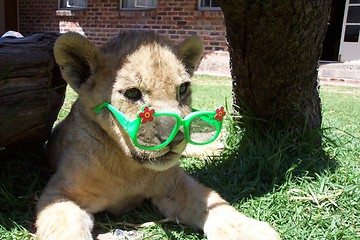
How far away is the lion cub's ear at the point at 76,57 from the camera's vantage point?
222 cm

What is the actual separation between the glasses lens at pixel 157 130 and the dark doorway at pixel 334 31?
1277 centimetres

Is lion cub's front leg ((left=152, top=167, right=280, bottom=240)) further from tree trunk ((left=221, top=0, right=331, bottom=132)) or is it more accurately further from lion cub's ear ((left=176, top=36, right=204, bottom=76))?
tree trunk ((left=221, top=0, right=331, bottom=132))

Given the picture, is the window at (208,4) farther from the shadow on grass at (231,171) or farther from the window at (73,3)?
the shadow on grass at (231,171)

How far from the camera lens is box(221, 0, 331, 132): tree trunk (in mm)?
2820

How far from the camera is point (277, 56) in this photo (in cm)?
302

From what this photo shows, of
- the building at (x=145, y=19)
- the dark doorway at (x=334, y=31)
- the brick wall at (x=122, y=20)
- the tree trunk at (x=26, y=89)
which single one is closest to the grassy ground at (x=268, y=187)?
the tree trunk at (x=26, y=89)

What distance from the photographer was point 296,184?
280 centimetres

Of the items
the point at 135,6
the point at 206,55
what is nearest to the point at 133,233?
the point at 206,55

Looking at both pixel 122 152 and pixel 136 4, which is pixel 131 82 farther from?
pixel 136 4

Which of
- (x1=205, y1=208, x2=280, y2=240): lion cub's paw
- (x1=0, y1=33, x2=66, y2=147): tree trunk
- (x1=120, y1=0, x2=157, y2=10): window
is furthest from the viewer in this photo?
(x1=120, y1=0, x2=157, y2=10): window

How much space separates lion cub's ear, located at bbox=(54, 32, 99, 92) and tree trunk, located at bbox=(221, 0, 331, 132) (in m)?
1.09

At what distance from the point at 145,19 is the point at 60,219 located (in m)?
10.2

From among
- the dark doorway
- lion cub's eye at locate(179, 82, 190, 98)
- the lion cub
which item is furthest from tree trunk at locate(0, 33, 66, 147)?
the dark doorway

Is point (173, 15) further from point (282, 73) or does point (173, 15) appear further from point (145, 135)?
point (145, 135)
